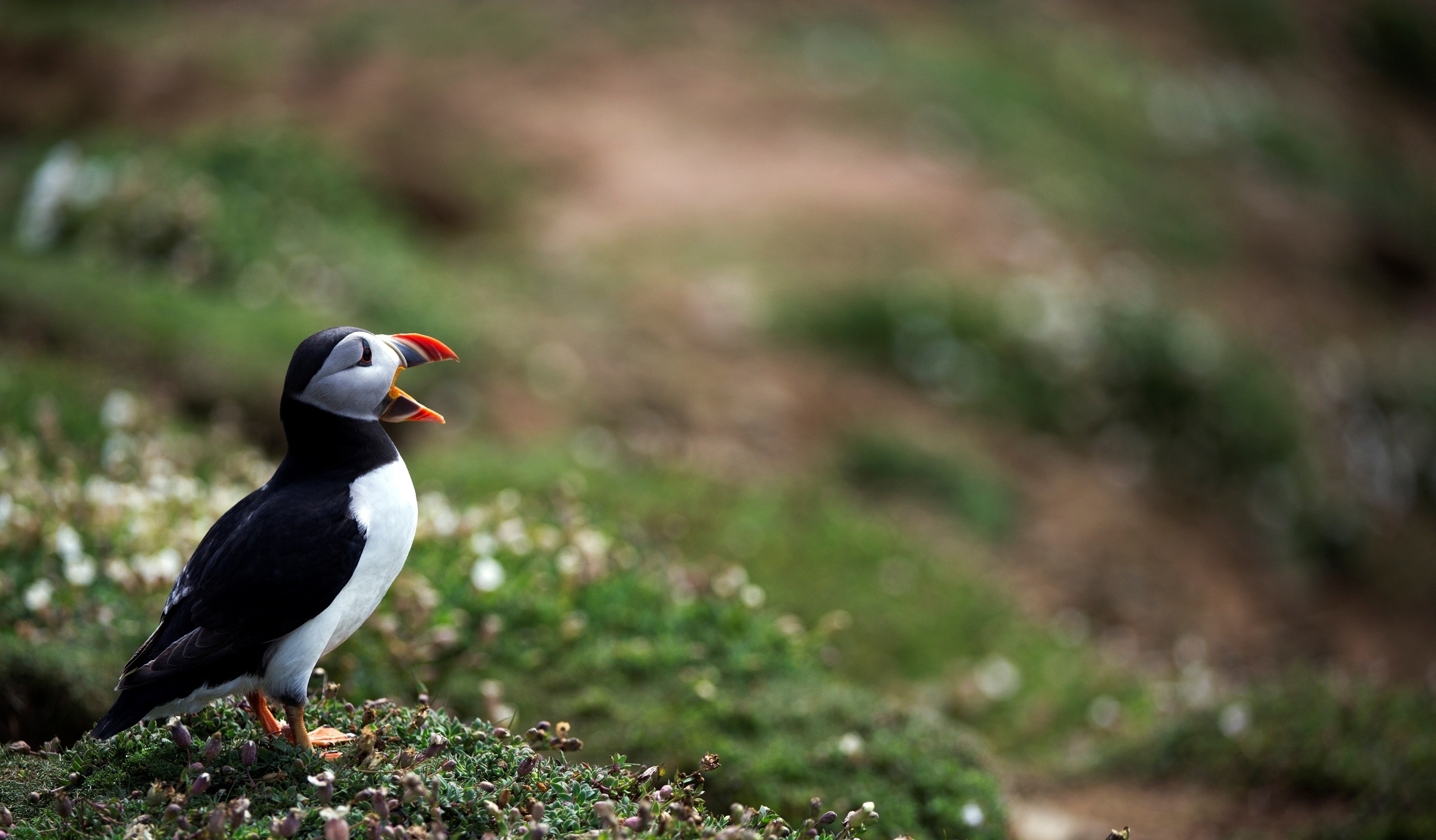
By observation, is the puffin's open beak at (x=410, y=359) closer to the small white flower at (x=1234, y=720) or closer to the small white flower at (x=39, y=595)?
the small white flower at (x=39, y=595)

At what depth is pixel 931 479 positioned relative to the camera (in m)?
10.1

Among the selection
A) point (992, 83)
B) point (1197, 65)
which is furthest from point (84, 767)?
point (1197, 65)

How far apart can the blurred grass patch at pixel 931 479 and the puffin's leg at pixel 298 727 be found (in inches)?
276

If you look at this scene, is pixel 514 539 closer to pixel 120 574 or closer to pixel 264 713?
pixel 120 574

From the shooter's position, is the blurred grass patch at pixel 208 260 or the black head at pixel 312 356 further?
the blurred grass patch at pixel 208 260

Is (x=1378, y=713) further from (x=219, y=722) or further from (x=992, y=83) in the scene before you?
(x=992, y=83)

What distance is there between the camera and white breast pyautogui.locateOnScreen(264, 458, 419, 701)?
135 inches

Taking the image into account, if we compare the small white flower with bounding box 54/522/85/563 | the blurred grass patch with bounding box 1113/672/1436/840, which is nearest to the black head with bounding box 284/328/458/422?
the small white flower with bounding box 54/522/85/563

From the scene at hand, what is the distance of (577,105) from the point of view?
1538 centimetres

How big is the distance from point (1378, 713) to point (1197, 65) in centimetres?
1846

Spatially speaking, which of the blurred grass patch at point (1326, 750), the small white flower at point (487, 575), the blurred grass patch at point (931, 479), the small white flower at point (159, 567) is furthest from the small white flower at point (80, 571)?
the blurred grass patch at point (931, 479)

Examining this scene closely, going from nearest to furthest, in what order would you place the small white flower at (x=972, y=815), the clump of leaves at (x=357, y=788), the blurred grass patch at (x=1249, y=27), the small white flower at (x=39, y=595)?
the clump of leaves at (x=357, y=788)
the small white flower at (x=972, y=815)
the small white flower at (x=39, y=595)
the blurred grass patch at (x=1249, y=27)

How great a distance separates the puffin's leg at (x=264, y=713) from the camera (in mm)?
3531

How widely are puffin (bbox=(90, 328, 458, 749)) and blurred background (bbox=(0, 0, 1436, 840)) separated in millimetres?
1360
